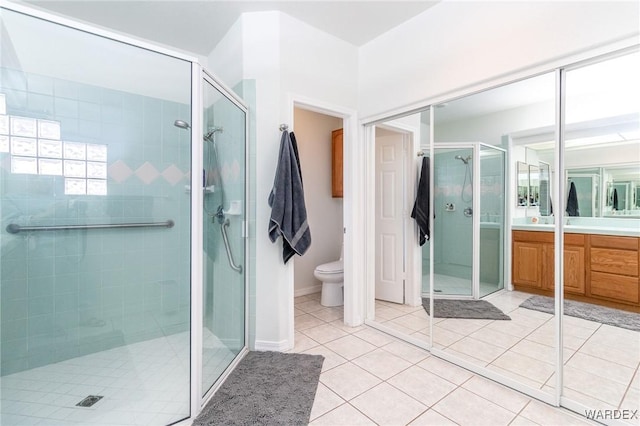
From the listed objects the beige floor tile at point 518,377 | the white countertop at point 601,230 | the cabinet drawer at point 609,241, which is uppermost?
the white countertop at point 601,230

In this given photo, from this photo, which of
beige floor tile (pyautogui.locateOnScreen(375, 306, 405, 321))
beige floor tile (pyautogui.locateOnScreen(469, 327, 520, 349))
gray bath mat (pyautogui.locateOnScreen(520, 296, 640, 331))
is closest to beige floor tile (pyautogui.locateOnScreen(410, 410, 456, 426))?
beige floor tile (pyautogui.locateOnScreen(469, 327, 520, 349))

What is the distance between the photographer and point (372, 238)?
2873 millimetres

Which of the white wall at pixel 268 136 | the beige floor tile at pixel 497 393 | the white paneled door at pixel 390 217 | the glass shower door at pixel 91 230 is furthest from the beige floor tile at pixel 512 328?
the glass shower door at pixel 91 230

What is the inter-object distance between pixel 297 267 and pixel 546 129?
286 centimetres

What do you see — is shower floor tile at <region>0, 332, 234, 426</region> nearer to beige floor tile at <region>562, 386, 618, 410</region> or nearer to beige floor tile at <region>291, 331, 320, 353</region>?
beige floor tile at <region>291, 331, 320, 353</region>

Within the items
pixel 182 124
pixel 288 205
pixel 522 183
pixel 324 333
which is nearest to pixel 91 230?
pixel 182 124

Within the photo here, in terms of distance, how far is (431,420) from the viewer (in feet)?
5.01

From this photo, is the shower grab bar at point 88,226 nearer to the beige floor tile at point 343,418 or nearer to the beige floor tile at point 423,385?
the beige floor tile at point 343,418

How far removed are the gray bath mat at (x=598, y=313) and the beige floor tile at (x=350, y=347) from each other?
4.23ft

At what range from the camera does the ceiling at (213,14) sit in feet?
7.22

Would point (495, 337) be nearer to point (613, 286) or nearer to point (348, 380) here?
point (613, 286)

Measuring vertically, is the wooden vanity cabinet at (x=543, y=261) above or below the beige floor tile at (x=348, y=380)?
above

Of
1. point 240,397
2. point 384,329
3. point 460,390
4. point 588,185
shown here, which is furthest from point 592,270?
point 240,397

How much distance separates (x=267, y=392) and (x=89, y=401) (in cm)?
101
